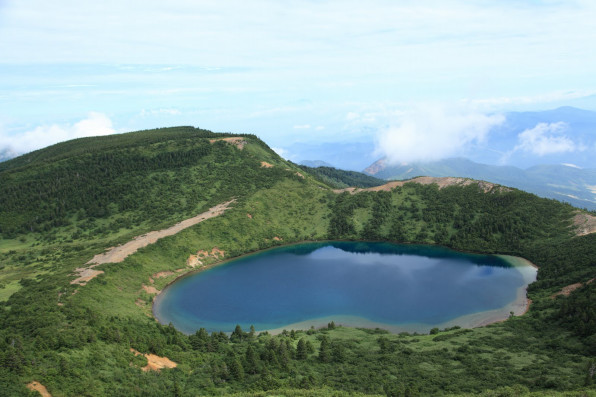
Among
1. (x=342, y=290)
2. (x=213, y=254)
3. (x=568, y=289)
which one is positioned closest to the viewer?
(x=568, y=289)

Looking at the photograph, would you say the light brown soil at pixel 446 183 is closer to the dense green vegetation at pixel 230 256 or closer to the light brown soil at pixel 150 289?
the dense green vegetation at pixel 230 256

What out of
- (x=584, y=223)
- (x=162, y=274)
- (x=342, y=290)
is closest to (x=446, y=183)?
(x=584, y=223)

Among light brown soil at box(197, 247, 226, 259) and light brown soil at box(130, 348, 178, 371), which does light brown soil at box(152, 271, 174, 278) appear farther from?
light brown soil at box(130, 348, 178, 371)

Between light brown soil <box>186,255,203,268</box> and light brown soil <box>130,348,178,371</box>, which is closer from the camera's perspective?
light brown soil <box>130,348,178,371</box>

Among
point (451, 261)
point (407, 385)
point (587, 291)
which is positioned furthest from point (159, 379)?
point (451, 261)

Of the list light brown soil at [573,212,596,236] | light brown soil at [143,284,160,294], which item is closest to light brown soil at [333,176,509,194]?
light brown soil at [573,212,596,236]

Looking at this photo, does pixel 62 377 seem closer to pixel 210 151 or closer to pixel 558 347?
pixel 558 347

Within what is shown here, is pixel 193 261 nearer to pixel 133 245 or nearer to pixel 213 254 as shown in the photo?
pixel 213 254
